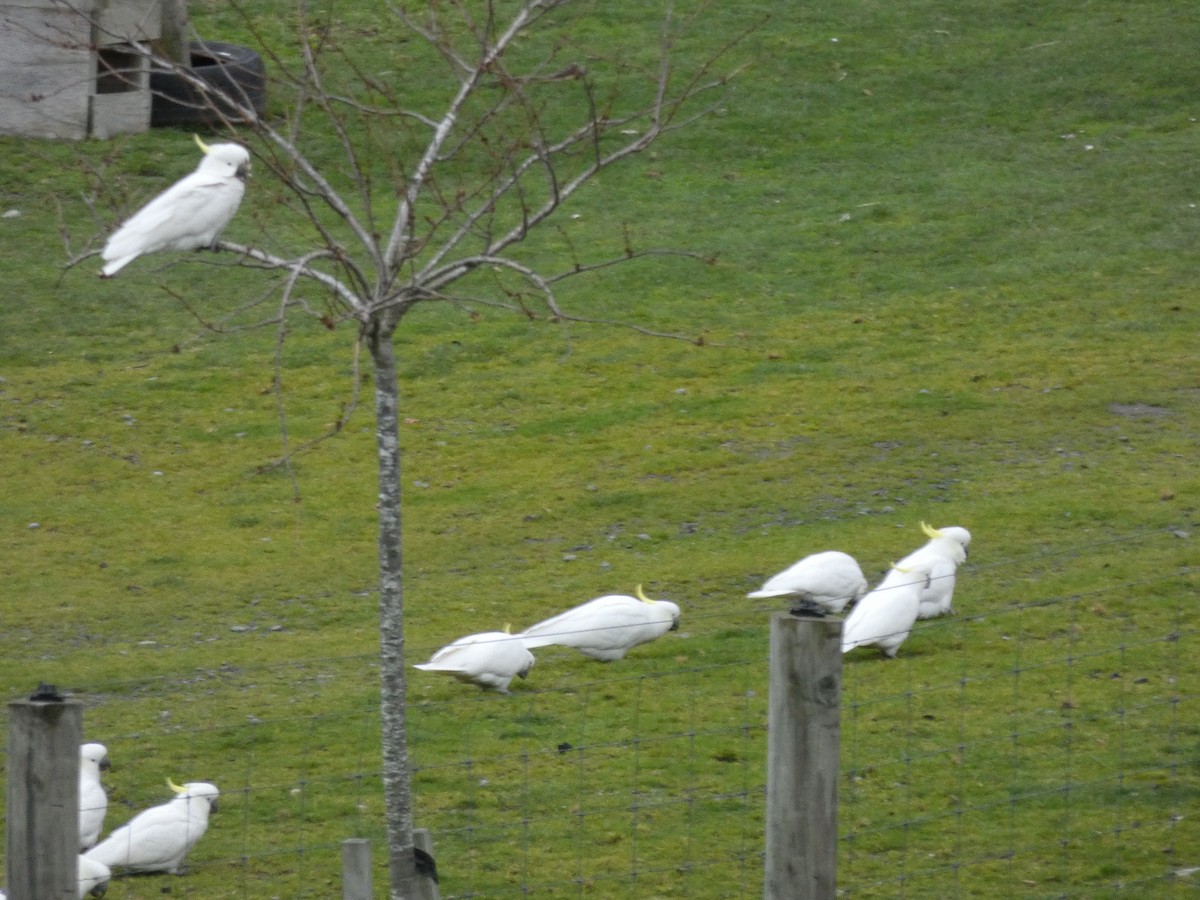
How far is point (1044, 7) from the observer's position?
20.6 metres

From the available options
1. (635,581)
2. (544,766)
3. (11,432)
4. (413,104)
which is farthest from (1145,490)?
(413,104)

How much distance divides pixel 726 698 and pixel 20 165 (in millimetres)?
12448

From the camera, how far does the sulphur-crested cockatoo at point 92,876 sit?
524cm

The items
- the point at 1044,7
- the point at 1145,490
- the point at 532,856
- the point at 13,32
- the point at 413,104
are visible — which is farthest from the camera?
the point at 1044,7

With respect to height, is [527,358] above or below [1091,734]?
above

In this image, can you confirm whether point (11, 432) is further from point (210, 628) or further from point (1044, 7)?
point (1044, 7)

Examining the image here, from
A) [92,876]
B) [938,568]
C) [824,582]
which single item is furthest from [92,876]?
[938,568]

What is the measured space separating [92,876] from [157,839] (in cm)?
34

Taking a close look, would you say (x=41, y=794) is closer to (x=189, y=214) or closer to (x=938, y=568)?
(x=189, y=214)

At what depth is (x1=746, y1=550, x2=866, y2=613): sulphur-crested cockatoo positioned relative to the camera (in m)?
7.86

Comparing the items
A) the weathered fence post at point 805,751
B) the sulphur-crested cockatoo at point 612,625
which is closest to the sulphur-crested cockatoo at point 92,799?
the sulphur-crested cockatoo at point 612,625

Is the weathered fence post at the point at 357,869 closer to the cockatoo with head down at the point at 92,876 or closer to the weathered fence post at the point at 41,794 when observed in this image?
the weathered fence post at the point at 41,794

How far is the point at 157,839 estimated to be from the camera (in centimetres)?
559

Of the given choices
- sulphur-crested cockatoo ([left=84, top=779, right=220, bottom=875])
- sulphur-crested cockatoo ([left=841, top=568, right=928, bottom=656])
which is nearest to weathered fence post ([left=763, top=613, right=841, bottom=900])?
sulphur-crested cockatoo ([left=84, top=779, right=220, bottom=875])
